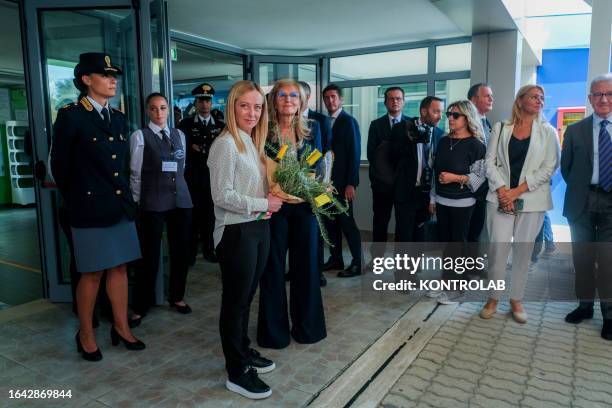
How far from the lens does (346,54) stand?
20.7ft

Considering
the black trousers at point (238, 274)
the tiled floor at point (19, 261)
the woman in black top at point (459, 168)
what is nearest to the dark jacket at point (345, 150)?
the woman in black top at point (459, 168)

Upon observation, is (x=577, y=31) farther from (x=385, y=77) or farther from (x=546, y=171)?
(x=546, y=171)

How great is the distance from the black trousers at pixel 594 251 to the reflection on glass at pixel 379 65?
3358 mm

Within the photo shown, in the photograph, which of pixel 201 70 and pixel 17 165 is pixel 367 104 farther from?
pixel 17 165

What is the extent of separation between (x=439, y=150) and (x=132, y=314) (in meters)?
2.61

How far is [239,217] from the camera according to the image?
6.86ft

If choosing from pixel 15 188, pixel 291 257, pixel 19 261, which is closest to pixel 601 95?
pixel 291 257

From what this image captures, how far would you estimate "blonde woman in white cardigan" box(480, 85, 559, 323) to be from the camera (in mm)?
3051

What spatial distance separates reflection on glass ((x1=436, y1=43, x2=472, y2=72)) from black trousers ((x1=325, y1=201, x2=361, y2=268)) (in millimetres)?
2580

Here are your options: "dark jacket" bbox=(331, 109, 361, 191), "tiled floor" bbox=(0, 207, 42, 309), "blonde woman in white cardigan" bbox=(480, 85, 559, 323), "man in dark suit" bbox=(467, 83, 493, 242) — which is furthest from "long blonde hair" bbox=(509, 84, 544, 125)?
"tiled floor" bbox=(0, 207, 42, 309)

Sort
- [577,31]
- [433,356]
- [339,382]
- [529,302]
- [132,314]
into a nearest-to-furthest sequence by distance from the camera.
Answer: [339,382]
[433,356]
[132,314]
[529,302]
[577,31]

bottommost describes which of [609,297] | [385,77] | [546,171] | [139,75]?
[609,297]

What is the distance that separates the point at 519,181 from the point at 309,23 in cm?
284

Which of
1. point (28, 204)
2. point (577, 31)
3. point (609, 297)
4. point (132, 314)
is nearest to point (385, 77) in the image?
point (577, 31)
